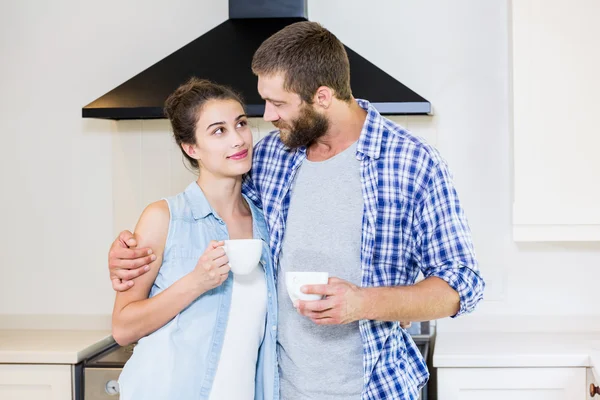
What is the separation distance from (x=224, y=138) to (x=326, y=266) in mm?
346

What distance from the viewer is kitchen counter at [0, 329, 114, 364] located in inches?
95.7

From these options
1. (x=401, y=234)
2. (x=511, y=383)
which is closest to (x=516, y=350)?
(x=511, y=383)

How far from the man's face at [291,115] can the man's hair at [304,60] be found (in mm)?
14

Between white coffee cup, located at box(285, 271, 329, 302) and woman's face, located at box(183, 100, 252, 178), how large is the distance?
376 millimetres

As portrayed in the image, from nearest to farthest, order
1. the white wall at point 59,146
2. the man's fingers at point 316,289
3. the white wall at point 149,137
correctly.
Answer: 1. the man's fingers at point 316,289
2. the white wall at point 149,137
3. the white wall at point 59,146

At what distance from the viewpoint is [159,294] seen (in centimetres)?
149

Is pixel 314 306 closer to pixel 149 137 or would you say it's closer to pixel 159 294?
pixel 159 294

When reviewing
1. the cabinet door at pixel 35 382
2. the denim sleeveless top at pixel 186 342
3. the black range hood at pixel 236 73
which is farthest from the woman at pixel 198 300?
the cabinet door at pixel 35 382

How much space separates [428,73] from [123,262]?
1580 mm

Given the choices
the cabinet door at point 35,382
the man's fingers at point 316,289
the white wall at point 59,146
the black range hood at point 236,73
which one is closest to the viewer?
the man's fingers at point 316,289

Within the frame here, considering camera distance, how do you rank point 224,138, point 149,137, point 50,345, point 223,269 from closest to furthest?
point 223,269 < point 224,138 < point 50,345 < point 149,137

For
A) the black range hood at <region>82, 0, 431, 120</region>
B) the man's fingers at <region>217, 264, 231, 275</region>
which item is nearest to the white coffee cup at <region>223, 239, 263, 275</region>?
the man's fingers at <region>217, 264, 231, 275</region>

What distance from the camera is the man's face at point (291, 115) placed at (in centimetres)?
156

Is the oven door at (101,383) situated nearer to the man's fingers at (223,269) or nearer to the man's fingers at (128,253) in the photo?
the man's fingers at (128,253)
